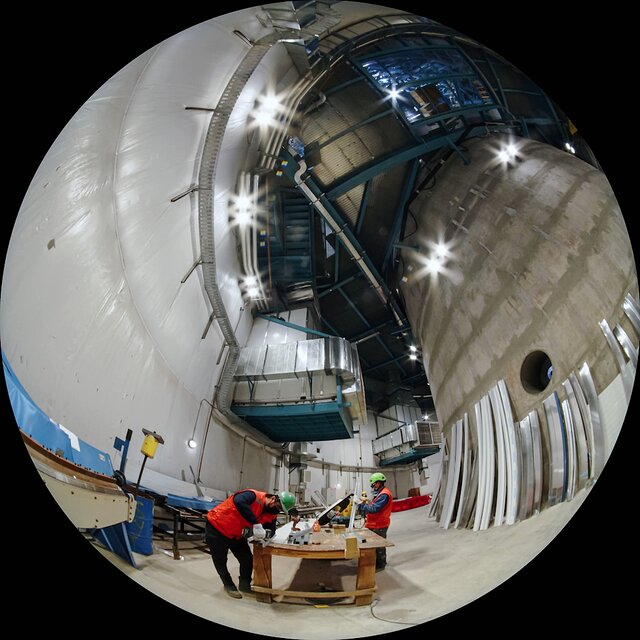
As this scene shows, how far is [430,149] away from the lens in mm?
1613

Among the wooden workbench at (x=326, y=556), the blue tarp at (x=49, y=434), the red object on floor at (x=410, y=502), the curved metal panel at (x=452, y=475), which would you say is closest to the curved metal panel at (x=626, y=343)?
the curved metal panel at (x=452, y=475)

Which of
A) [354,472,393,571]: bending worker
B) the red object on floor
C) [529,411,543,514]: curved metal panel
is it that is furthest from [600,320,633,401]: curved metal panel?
[354,472,393,571]: bending worker

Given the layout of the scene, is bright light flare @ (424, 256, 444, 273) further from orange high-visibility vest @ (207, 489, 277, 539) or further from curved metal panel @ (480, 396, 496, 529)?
orange high-visibility vest @ (207, 489, 277, 539)

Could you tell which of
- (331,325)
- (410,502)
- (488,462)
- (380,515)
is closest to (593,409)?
(488,462)

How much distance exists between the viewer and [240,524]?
1.42 metres

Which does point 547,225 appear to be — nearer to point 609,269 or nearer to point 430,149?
point 609,269

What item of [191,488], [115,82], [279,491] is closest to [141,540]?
[191,488]

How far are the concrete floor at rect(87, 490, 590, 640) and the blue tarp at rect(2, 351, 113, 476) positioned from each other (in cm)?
41

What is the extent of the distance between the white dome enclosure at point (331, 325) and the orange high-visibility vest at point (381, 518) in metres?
0.03

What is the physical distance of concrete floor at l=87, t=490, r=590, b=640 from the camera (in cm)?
145

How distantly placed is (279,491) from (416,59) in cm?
190

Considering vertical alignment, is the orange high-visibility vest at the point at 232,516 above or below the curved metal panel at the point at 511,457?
below

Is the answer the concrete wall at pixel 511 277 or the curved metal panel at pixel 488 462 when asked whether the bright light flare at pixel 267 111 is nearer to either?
the concrete wall at pixel 511 277

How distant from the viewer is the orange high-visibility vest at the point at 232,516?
1413 millimetres
